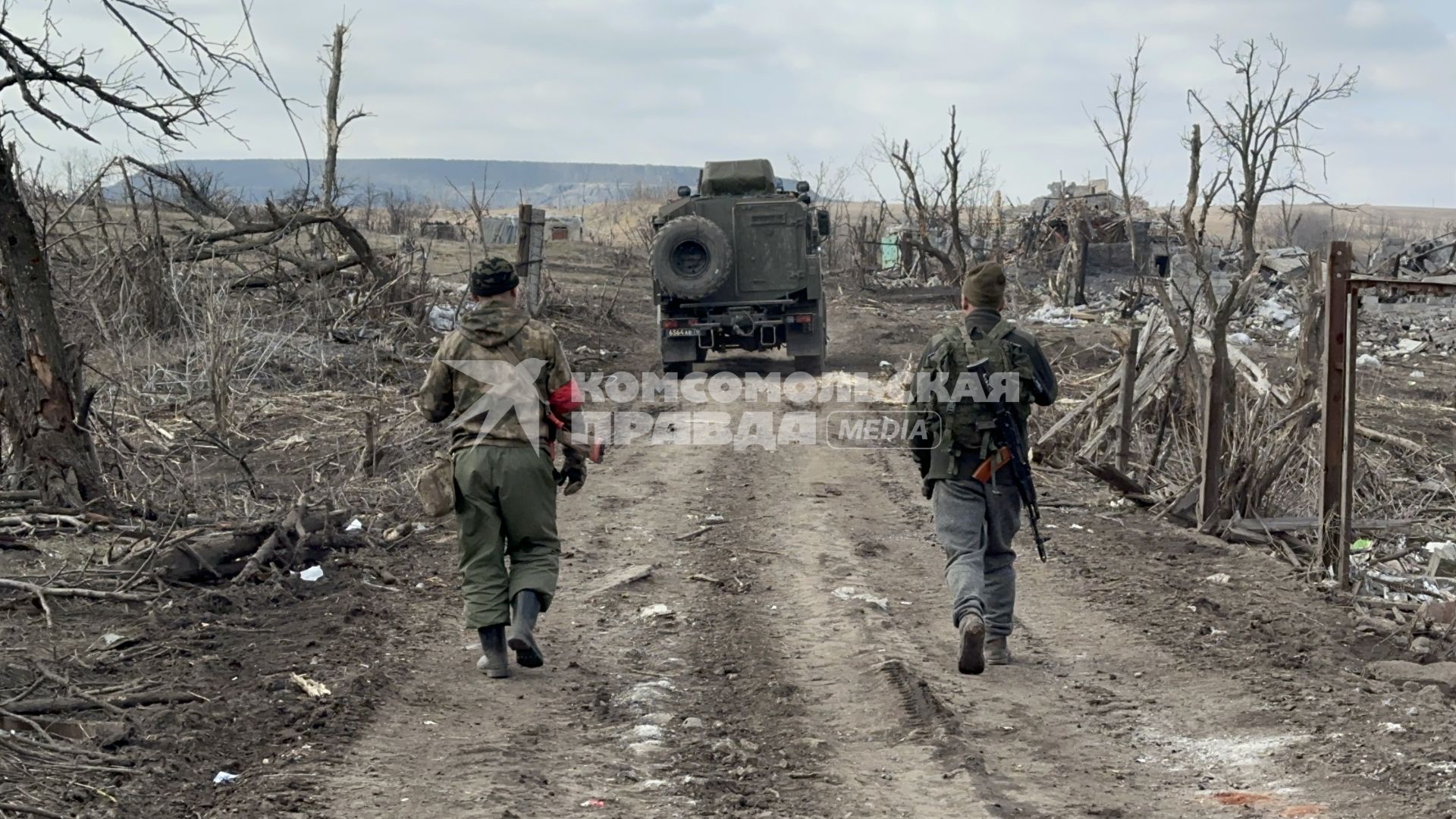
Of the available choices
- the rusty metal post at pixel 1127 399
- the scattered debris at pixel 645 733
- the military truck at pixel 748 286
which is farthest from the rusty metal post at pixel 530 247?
the scattered debris at pixel 645 733

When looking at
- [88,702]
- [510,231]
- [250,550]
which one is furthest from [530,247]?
[510,231]

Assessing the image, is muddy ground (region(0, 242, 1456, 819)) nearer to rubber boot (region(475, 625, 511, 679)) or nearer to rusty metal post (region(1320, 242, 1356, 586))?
rubber boot (region(475, 625, 511, 679))

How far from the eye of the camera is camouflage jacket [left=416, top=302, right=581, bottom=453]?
18.5 feet

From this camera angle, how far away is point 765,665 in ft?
19.0

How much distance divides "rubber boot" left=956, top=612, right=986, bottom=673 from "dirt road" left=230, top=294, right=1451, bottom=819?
0.33 ft

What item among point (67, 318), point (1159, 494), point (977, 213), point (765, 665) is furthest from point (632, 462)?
point (977, 213)

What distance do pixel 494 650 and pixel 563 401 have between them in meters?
1.10

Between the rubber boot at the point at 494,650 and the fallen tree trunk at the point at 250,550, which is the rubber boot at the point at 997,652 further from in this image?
the fallen tree trunk at the point at 250,550

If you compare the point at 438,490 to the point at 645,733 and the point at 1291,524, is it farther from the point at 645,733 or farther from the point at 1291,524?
the point at 1291,524

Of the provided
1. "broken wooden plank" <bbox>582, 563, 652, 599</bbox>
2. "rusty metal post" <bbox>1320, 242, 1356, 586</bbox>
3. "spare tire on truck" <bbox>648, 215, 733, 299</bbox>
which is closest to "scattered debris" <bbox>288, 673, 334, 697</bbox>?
"broken wooden plank" <bbox>582, 563, 652, 599</bbox>

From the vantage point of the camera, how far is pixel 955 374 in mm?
5855

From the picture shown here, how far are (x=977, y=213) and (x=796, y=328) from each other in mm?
23544

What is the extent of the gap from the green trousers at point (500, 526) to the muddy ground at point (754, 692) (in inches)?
14.0

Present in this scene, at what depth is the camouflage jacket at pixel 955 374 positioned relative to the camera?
5.83 m
